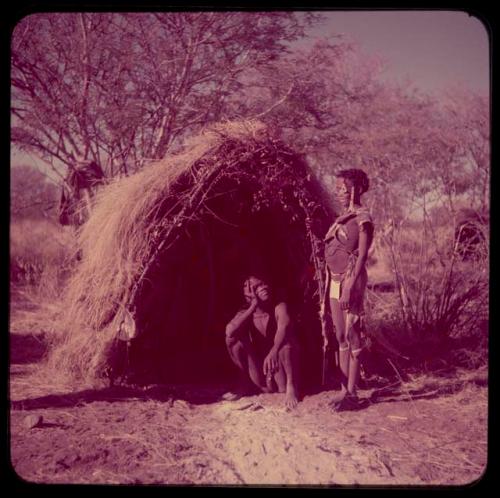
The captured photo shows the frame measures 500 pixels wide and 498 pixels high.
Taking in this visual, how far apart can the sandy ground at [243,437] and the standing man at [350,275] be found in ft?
1.17

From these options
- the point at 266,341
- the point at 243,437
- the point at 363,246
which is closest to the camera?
the point at 243,437

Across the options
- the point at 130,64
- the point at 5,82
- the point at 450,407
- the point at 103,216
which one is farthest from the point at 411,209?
the point at 130,64

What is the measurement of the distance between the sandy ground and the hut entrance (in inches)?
14.5

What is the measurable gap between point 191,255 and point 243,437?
2350 mm

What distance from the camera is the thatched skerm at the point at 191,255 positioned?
4.50 metres

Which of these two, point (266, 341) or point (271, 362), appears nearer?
point (271, 362)

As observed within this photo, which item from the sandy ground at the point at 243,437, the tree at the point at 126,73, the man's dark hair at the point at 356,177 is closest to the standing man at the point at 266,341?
the sandy ground at the point at 243,437

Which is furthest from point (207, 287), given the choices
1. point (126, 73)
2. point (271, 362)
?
point (126, 73)

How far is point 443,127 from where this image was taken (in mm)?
13469

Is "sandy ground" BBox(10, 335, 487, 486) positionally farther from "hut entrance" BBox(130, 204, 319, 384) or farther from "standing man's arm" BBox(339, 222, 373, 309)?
"standing man's arm" BBox(339, 222, 373, 309)

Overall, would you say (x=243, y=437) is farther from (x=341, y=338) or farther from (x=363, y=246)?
(x=363, y=246)

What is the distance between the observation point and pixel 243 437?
3787 millimetres

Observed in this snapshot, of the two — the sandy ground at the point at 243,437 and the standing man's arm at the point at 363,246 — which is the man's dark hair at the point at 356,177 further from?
the sandy ground at the point at 243,437

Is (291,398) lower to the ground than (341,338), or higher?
lower
